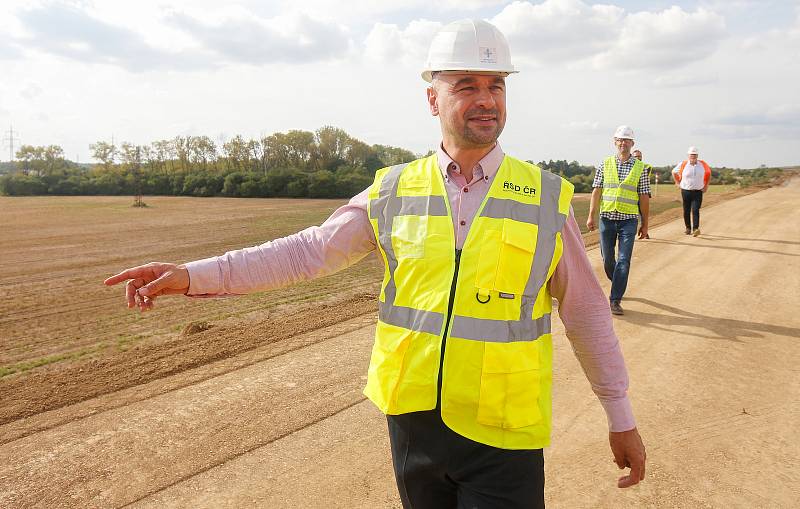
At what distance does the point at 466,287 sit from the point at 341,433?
255cm

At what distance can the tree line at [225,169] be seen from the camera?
54906 millimetres

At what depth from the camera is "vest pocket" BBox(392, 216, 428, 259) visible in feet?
6.66

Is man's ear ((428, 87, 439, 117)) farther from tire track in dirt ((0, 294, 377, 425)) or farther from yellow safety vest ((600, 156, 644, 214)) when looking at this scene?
yellow safety vest ((600, 156, 644, 214))

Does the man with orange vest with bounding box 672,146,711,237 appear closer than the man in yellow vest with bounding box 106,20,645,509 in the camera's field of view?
No

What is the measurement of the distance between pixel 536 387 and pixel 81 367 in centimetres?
559

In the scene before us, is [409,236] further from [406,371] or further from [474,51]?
[474,51]

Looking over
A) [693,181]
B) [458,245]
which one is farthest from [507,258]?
[693,181]

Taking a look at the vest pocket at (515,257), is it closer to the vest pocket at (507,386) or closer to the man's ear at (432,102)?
the vest pocket at (507,386)

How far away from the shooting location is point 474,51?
6.93ft

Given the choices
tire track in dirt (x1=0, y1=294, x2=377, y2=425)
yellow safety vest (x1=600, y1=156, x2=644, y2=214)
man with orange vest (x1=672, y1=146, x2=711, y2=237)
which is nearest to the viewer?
tire track in dirt (x1=0, y1=294, x2=377, y2=425)

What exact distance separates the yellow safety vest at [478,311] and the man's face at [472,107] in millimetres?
161

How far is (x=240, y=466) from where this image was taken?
3715mm

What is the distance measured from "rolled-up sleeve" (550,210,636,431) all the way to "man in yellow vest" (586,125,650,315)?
520cm

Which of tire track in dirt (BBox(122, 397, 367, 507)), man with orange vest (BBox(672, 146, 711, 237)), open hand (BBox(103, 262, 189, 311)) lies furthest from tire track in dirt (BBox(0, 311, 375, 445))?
man with orange vest (BBox(672, 146, 711, 237))
